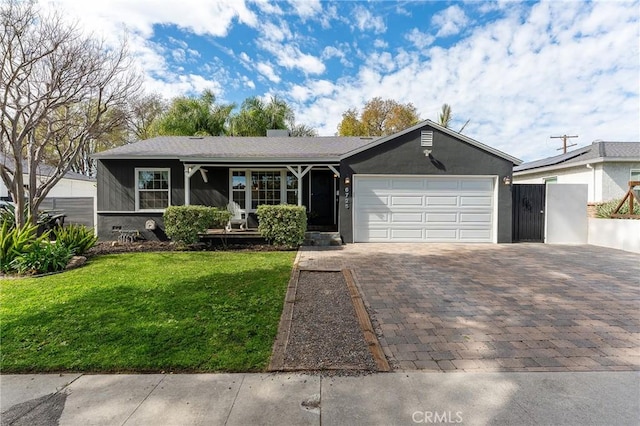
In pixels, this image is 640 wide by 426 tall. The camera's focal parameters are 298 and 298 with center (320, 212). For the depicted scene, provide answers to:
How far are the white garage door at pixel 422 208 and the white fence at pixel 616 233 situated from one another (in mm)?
3411

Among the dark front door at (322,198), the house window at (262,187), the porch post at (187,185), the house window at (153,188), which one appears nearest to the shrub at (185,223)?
the porch post at (187,185)

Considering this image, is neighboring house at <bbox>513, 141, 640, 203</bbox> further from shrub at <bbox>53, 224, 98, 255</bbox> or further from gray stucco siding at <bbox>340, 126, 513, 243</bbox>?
shrub at <bbox>53, 224, 98, 255</bbox>

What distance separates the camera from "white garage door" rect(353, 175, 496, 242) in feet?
33.8

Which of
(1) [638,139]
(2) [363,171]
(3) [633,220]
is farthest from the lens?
(1) [638,139]

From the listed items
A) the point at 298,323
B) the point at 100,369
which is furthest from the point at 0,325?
the point at 298,323

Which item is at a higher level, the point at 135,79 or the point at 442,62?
the point at 442,62

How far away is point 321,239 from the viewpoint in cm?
1001

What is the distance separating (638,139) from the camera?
15.1 meters

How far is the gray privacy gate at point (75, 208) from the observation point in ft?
39.5

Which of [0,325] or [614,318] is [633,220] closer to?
[614,318]

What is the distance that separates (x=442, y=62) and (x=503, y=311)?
1145cm

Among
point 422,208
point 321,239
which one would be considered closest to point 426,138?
point 422,208

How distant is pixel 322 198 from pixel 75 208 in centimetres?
1013
